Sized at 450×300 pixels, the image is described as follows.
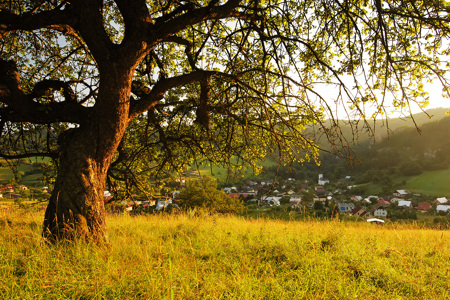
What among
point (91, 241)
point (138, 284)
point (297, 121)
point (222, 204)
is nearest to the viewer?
point (138, 284)

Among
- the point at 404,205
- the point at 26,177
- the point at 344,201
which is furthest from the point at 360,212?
the point at 344,201

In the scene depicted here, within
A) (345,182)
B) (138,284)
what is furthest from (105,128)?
(345,182)

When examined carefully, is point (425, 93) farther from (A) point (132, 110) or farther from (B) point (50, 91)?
(B) point (50, 91)

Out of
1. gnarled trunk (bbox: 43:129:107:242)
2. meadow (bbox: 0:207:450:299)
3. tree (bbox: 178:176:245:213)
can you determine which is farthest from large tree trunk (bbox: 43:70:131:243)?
tree (bbox: 178:176:245:213)

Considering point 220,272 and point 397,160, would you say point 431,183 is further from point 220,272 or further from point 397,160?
point 220,272

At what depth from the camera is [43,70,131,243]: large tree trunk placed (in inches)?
139

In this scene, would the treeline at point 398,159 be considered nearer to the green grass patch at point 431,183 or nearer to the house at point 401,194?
the green grass patch at point 431,183

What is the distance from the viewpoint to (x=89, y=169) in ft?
12.3

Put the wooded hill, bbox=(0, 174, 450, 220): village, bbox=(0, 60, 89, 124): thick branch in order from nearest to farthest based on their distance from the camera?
1. bbox=(0, 60, 89, 124): thick branch
2. bbox=(0, 174, 450, 220): village
3. the wooded hill

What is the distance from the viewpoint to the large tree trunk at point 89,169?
11.6ft

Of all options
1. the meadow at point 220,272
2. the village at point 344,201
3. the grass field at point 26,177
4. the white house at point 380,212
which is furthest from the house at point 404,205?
the grass field at point 26,177

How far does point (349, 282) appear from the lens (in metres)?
2.82

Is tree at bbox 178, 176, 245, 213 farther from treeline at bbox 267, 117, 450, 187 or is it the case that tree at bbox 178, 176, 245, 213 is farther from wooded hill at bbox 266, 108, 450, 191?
treeline at bbox 267, 117, 450, 187

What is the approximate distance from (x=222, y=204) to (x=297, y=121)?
886 inches
